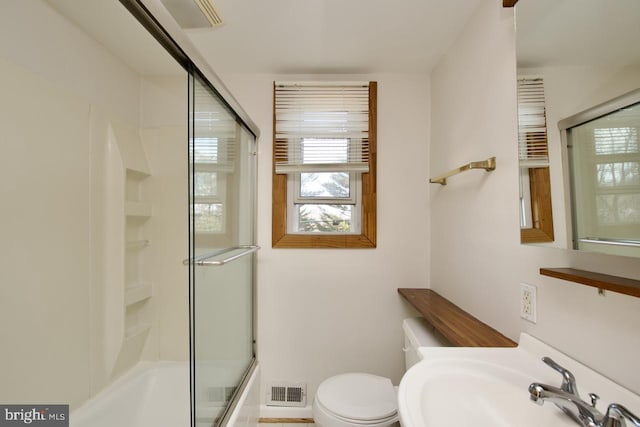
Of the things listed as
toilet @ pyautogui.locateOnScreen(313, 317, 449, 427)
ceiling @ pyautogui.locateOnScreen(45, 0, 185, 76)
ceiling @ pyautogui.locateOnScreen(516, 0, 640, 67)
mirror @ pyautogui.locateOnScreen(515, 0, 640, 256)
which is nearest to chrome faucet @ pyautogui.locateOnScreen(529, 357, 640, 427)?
mirror @ pyautogui.locateOnScreen(515, 0, 640, 256)

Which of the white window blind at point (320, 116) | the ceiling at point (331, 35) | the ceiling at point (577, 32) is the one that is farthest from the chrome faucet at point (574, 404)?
the ceiling at point (331, 35)

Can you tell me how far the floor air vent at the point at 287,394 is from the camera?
1778 millimetres

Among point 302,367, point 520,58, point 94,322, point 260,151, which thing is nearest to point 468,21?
point 520,58

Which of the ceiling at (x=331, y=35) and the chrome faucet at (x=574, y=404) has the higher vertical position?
the ceiling at (x=331, y=35)

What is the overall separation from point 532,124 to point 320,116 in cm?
120

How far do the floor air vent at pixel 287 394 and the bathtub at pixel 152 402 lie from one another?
12 centimetres

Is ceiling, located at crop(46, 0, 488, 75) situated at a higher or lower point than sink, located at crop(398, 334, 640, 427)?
higher

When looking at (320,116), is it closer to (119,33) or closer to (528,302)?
(119,33)

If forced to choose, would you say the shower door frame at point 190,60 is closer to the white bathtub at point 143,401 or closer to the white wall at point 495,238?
the white bathtub at point 143,401

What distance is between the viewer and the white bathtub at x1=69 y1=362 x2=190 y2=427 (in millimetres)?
A: 1394

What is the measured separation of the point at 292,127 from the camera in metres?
1.81

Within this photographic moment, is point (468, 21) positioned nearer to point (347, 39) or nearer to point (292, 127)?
point (347, 39)

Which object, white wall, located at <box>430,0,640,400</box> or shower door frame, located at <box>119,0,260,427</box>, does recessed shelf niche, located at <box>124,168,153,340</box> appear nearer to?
shower door frame, located at <box>119,0,260,427</box>

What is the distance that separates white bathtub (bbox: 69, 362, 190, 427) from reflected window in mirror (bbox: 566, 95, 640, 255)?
2.02m
